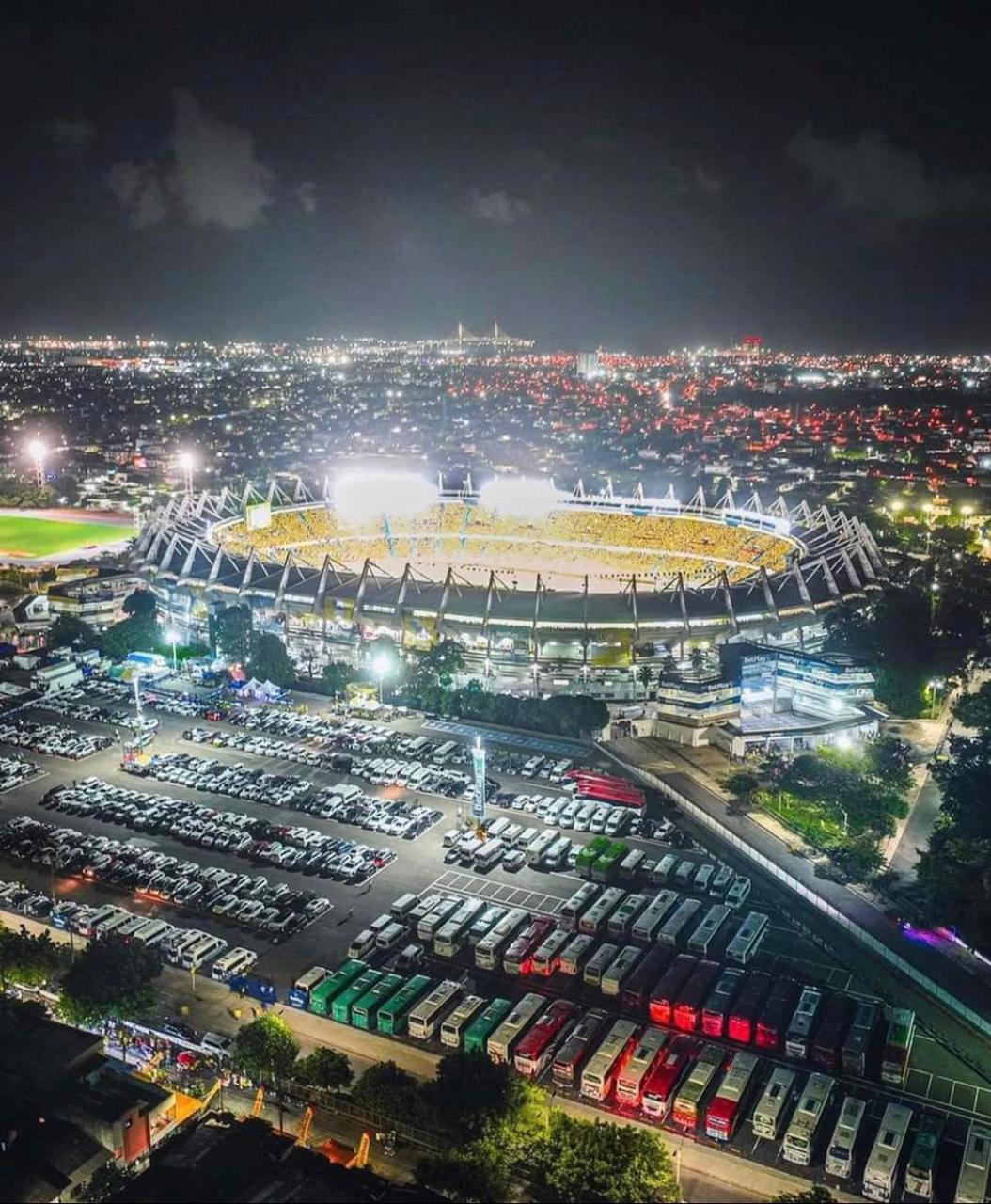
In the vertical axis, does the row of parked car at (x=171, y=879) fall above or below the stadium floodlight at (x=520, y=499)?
below

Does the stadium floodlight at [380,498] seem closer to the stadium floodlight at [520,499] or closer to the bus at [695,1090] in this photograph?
the stadium floodlight at [520,499]

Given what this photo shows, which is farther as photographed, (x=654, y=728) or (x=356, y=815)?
(x=654, y=728)

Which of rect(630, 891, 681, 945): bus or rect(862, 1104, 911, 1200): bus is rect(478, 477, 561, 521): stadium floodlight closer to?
rect(630, 891, 681, 945): bus

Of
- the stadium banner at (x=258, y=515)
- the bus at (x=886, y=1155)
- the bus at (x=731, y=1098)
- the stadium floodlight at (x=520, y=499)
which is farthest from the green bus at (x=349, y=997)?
the stadium floodlight at (x=520, y=499)

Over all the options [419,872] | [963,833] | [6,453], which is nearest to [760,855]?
[963,833]

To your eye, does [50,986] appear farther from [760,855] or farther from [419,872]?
[760,855]

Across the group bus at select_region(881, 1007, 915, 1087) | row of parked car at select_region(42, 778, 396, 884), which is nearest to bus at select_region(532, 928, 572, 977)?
row of parked car at select_region(42, 778, 396, 884)
